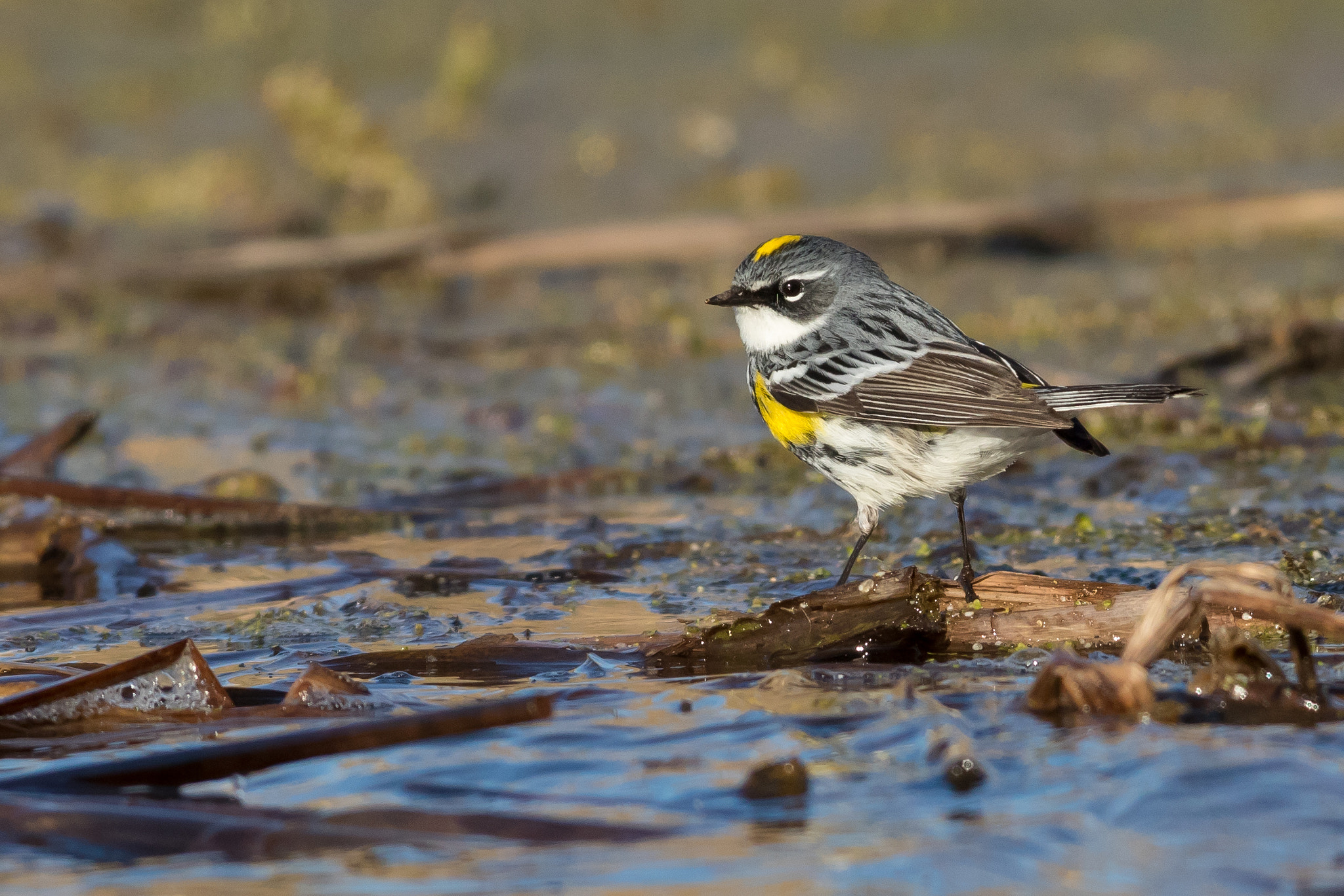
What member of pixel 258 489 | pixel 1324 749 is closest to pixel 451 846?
pixel 1324 749

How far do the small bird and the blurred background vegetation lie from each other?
96.7 inches

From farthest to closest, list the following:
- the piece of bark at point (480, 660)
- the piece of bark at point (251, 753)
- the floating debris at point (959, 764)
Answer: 1. the piece of bark at point (480, 660)
2. the piece of bark at point (251, 753)
3. the floating debris at point (959, 764)

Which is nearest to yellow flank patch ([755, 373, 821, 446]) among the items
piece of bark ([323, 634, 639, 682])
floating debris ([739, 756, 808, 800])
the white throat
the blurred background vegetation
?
the white throat

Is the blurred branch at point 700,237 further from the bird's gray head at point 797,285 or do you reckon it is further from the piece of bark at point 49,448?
the bird's gray head at point 797,285

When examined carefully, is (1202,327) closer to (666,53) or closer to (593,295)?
(593,295)

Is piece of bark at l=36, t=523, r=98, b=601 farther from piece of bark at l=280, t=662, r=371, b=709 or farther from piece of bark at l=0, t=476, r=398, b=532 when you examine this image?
piece of bark at l=280, t=662, r=371, b=709

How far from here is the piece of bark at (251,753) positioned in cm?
397

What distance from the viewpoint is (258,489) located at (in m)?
8.20

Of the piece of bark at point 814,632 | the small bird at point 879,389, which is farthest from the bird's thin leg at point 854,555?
the piece of bark at point 814,632

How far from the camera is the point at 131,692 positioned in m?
4.56

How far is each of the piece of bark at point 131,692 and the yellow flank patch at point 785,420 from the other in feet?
7.93

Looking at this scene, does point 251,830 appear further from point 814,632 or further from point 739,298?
point 739,298

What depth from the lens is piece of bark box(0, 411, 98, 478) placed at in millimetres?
8023

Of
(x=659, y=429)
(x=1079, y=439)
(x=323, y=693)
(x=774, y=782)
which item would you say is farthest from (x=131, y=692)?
(x=659, y=429)
